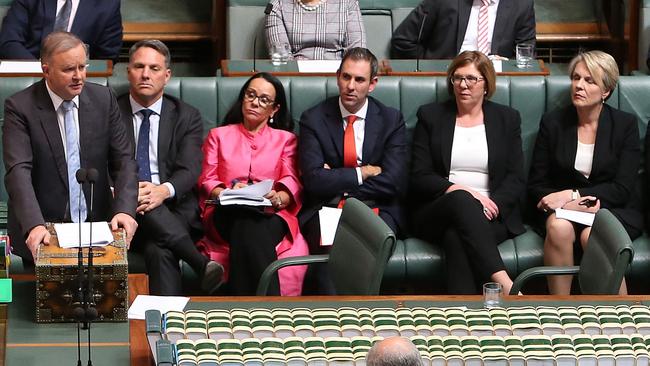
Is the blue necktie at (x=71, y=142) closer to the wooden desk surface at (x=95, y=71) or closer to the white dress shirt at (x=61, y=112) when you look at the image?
the white dress shirt at (x=61, y=112)

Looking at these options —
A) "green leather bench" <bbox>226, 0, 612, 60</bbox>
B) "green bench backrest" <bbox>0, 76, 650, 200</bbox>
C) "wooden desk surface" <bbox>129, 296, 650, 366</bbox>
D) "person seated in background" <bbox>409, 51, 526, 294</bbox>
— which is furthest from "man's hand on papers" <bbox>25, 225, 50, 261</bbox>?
"green leather bench" <bbox>226, 0, 612, 60</bbox>

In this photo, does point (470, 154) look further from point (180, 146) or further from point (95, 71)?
point (95, 71)

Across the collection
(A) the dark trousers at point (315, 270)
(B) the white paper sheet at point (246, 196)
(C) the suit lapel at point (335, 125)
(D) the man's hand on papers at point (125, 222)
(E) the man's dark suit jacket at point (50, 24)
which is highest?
(E) the man's dark suit jacket at point (50, 24)

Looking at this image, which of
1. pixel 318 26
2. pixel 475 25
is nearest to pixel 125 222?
pixel 318 26

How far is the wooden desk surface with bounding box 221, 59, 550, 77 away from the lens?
607 cm

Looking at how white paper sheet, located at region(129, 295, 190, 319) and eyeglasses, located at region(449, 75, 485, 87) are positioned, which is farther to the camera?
eyeglasses, located at region(449, 75, 485, 87)

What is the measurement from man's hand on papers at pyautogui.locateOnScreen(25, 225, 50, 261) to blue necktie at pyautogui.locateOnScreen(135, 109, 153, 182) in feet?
4.31

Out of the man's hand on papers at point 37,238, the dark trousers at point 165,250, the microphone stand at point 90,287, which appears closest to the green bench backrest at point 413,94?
the dark trousers at point 165,250

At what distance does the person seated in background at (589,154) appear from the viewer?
5711 mm

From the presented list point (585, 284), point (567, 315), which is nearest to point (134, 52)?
point (585, 284)

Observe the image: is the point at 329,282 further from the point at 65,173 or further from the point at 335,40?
the point at 335,40

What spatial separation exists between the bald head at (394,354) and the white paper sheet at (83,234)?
153cm

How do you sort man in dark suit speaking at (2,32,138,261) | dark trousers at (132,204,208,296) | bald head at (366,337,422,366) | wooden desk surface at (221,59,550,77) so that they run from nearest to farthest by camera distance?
bald head at (366,337,422,366) → man in dark suit speaking at (2,32,138,261) → dark trousers at (132,204,208,296) → wooden desk surface at (221,59,550,77)

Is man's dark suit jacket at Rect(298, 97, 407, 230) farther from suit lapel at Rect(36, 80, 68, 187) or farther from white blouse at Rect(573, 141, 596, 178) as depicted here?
suit lapel at Rect(36, 80, 68, 187)
